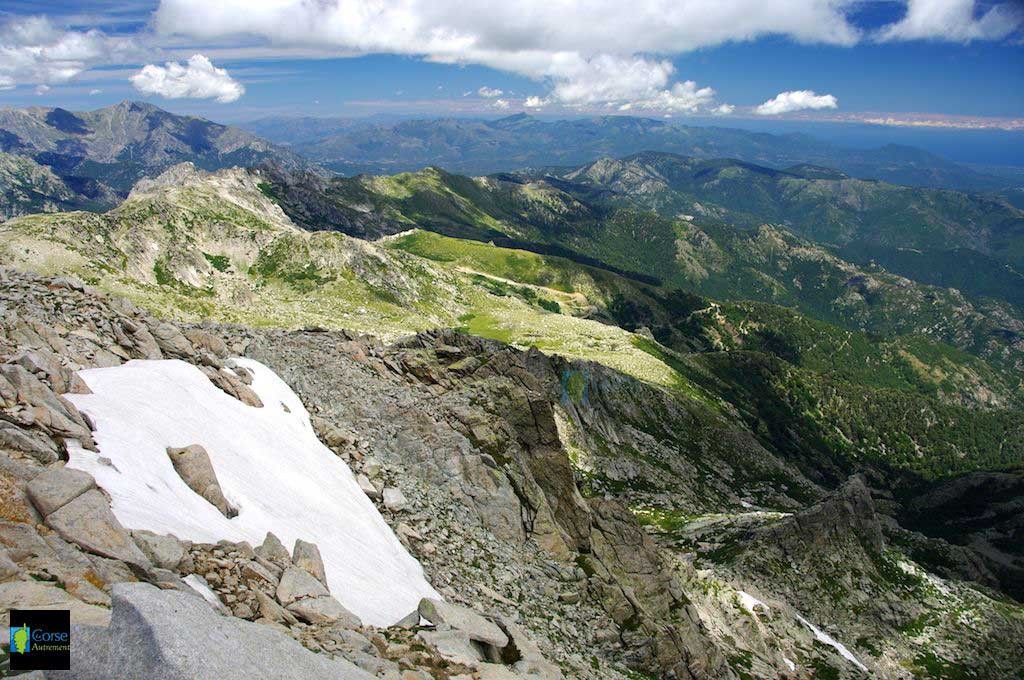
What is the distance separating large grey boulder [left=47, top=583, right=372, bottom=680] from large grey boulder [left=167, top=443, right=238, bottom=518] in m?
9.26

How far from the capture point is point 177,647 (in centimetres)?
990

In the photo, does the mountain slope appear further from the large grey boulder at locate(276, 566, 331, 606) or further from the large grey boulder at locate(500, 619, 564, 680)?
the large grey boulder at locate(276, 566, 331, 606)

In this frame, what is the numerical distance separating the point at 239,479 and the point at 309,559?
20.1 ft

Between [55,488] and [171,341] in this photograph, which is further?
[171,341]

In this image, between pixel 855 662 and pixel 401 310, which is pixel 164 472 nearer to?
pixel 855 662

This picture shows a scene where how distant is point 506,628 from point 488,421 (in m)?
20.0

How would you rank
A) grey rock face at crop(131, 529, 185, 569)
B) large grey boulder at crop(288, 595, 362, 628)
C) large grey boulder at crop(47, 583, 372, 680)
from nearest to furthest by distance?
1. large grey boulder at crop(47, 583, 372, 680)
2. grey rock face at crop(131, 529, 185, 569)
3. large grey boulder at crop(288, 595, 362, 628)

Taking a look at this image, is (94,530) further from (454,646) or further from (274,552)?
(454,646)

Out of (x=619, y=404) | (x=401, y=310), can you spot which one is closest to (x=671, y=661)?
(x=619, y=404)

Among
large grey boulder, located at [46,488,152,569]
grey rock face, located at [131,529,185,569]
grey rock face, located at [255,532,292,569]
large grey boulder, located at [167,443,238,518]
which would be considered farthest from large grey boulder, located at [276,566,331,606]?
large grey boulder, located at [167,443,238,518]

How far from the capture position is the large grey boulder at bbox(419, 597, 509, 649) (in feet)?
65.4

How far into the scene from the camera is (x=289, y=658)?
477 inches

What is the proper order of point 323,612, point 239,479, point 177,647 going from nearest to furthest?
point 177,647 < point 323,612 < point 239,479

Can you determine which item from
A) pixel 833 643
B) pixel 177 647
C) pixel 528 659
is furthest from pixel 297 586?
pixel 833 643
